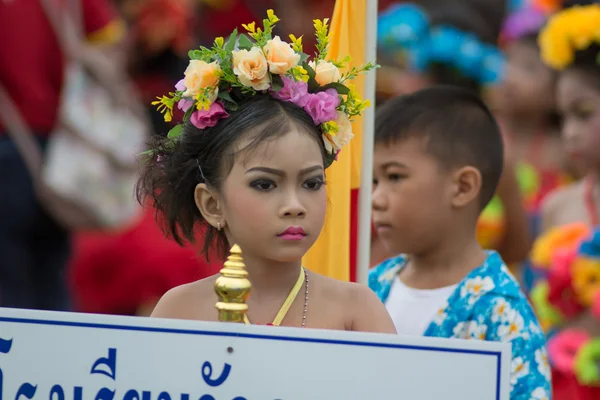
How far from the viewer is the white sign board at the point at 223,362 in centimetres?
243

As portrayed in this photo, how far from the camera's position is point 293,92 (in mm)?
2947

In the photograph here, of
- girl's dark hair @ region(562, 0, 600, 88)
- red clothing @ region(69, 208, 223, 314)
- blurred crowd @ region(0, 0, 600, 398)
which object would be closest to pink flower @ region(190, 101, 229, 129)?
blurred crowd @ region(0, 0, 600, 398)

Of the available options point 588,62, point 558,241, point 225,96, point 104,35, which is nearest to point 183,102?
point 225,96

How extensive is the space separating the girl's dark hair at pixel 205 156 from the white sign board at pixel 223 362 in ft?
1.79

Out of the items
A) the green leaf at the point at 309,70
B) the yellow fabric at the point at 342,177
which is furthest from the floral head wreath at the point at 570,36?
the green leaf at the point at 309,70

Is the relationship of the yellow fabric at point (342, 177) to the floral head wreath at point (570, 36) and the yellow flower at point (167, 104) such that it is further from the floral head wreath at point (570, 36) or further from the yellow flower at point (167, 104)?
the floral head wreath at point (570, 36)

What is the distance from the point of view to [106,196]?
6.51 meters

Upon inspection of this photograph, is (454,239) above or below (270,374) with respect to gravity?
above

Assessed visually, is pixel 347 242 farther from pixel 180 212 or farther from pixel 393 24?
pixel 393 24

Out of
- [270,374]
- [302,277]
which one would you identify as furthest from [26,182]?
[270,374]

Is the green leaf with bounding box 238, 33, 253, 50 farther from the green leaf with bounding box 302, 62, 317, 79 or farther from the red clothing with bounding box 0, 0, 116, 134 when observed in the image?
the red clothing with bounding box 0, 0, 116, 134

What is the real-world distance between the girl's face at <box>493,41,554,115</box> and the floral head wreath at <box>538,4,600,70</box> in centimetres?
195

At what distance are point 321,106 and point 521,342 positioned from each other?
953 millimetres

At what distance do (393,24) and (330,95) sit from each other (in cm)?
463
